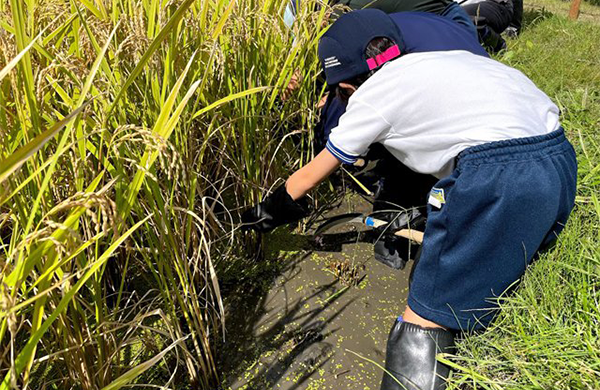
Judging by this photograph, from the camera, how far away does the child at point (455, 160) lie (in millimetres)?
1271

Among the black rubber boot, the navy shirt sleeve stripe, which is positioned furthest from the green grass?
the navy shirt sleeve stripe

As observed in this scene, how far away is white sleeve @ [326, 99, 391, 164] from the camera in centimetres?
136

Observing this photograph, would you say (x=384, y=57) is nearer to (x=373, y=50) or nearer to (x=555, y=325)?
(x=373, y=50)

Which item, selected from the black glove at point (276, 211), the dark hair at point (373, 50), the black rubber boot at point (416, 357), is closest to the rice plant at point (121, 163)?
the black glove at point (276, 211)

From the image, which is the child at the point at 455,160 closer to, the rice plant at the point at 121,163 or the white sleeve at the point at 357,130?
the white sleeve at the point at 357,130

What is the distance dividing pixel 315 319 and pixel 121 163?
89cm

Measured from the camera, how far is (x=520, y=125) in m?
1.27

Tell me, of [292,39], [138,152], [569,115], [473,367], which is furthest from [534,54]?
[138,152]

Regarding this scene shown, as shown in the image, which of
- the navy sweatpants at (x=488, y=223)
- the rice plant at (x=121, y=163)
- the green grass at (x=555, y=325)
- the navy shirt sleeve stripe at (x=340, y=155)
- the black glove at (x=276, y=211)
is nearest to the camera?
the rice plant at (x=121, y=163)

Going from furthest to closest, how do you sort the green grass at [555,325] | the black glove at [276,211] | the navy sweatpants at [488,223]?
the black glove at [276,211], the navy sweatpants at [488,223], the green grass at [555,325]

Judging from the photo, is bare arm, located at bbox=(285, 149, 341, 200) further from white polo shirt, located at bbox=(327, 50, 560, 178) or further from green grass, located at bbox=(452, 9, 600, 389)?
green grass, located at bbox=(452, 9, 600, 389)

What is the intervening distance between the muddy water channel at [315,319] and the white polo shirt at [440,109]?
1.76 ft

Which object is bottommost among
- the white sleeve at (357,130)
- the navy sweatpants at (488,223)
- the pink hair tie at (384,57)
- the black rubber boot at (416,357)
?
the black rubber boot at (416,357)

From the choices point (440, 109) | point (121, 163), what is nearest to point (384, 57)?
point (440, 109)
